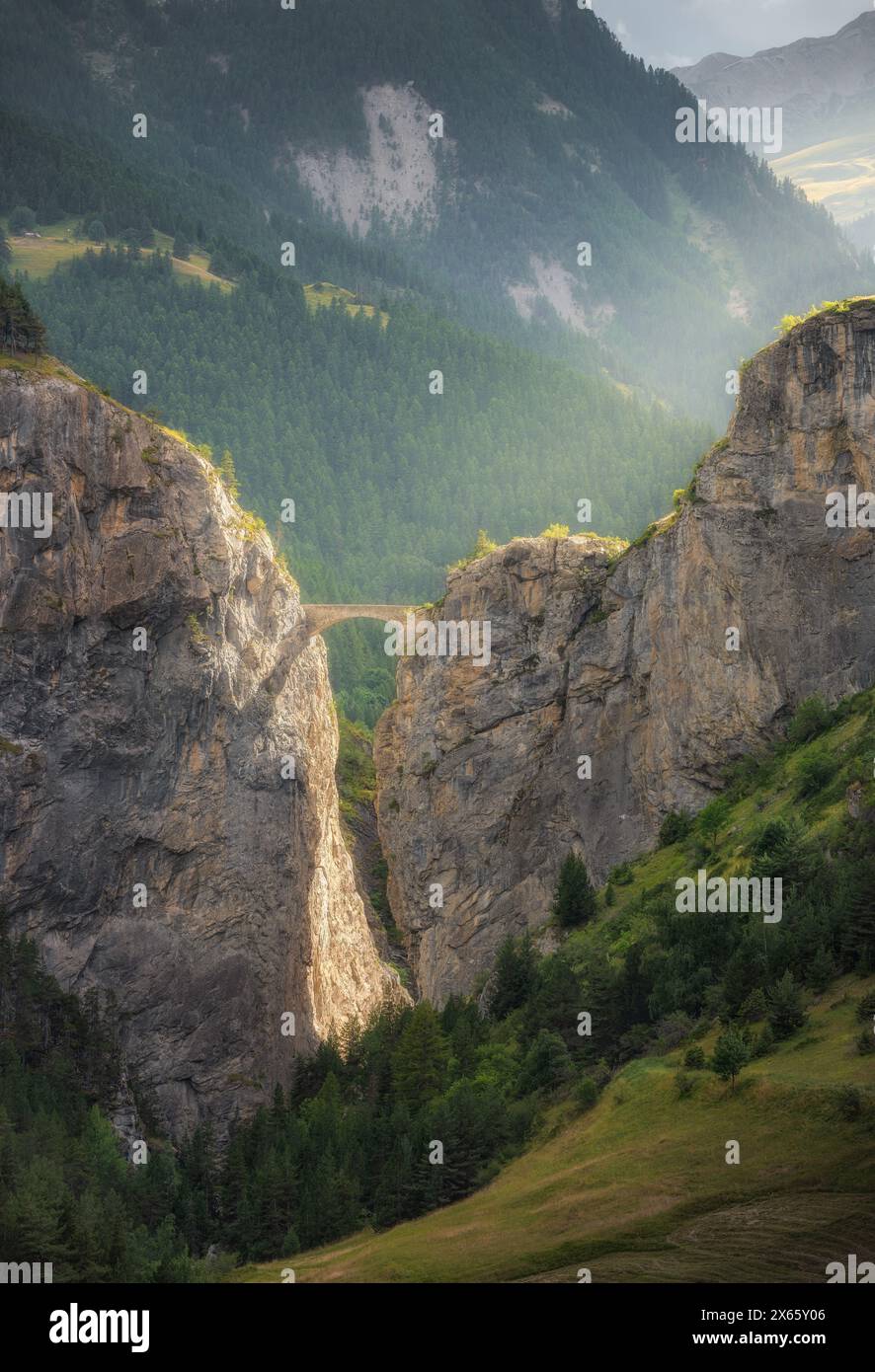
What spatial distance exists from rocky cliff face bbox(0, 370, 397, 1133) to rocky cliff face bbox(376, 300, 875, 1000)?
1194cm

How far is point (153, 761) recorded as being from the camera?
10962cm

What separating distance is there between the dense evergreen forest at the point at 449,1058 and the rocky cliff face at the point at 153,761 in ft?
13.1

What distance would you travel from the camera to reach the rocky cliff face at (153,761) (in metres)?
105

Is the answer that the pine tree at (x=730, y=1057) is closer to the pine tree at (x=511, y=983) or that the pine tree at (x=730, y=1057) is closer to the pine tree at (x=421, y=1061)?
the pine tree at (x=421, y=1061)

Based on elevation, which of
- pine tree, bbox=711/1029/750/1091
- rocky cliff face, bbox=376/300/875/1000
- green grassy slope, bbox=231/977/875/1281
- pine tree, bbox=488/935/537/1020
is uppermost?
rocky cliff face, bbox=376/300/875/1000

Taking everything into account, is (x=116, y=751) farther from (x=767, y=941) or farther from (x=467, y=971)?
(x=767, y=941)

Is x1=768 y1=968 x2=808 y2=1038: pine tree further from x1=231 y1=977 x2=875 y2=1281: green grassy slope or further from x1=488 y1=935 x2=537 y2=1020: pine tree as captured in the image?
x1=488 y1=935 x2=537 y2=1020: pine tree

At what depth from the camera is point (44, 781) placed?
345 feet

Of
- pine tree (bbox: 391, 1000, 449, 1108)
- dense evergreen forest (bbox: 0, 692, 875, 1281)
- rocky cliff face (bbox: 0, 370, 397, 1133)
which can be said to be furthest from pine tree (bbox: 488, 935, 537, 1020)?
rocky cliff face (bbox: 0, 370, 397, 1133)

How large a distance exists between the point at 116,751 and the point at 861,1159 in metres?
62.3

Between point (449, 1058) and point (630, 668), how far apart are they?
34543 millimetres

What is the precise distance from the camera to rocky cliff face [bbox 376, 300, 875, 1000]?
344ft
